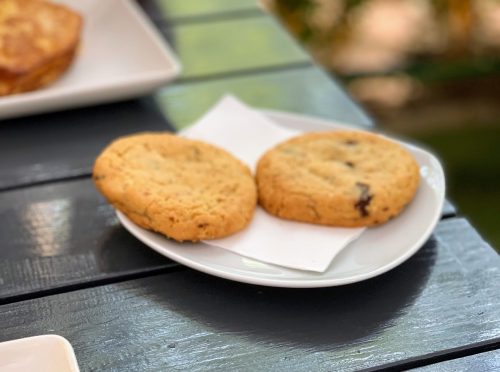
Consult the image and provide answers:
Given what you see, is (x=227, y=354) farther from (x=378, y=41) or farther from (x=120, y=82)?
(x=378, y=41)

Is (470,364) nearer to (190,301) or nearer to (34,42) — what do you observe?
(190,301)

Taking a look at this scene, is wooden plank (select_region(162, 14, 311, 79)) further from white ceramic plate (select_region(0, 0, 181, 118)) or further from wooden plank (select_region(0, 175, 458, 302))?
wooden plank (select_region(0, 175, 458, 302))

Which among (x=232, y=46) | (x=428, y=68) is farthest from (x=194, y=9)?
(x=428, y=68)

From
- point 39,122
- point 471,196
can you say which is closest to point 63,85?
point 39,122

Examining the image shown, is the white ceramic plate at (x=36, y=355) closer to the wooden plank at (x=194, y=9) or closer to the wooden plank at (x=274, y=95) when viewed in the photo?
the wooden plank at (x=274, y=95)

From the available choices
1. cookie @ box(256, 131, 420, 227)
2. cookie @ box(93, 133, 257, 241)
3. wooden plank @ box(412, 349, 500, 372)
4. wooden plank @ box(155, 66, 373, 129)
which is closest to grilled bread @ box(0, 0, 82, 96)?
wooden plank @ box(155, 66, 373, 129)

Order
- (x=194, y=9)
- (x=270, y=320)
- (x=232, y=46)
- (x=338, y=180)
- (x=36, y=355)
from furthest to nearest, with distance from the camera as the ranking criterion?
1. (x=194, y=9)
2. (x=232, y=46)
3. (x=338, y=180)
4. (x=270, y=320)
5. (x=36, y=355)

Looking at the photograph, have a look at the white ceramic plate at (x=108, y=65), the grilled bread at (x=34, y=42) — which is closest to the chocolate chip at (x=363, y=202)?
the white ceramic plate at (x=108, y=65)
